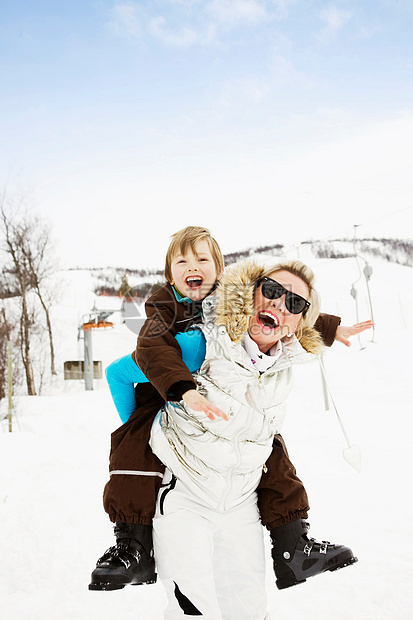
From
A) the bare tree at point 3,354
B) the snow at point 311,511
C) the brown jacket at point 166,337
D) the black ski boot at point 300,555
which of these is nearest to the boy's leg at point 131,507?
the brown jacket at point 166,337

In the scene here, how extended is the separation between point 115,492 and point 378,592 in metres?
2.20

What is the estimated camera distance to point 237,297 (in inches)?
58.4

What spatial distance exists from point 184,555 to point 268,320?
2.62 ft

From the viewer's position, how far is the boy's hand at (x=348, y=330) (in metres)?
1.85

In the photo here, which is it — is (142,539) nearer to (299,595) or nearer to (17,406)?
(299,595)

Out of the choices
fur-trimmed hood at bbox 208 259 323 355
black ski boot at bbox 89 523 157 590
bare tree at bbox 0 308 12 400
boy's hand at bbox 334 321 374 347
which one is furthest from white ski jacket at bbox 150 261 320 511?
bare tree at bbox 0 308 12 400

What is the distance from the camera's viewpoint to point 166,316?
1600 mm

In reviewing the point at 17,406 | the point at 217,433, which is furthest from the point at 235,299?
the point at 17,406

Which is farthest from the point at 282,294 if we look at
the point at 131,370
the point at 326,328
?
the point at 131,370

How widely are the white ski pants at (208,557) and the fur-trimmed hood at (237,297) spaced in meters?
0.58

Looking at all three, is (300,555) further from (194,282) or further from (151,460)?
(194,282)

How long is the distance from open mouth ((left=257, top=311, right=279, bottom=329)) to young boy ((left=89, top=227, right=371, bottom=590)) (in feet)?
0.76

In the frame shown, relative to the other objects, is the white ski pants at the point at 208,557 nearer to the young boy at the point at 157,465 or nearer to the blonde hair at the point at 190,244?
the young boy at the point at 157,465

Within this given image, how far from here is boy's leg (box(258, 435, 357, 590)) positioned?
1625mm
